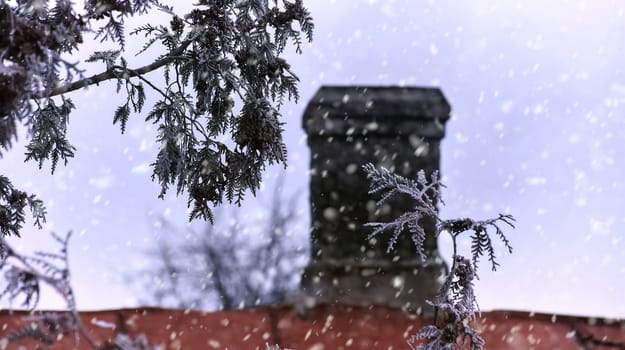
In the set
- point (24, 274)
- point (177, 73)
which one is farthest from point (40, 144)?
point (24, 274)

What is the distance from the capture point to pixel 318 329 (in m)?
3.85

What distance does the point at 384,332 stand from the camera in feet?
12.3

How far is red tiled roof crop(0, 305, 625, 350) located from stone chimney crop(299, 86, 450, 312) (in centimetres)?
155

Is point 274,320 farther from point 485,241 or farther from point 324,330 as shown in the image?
point 485,241

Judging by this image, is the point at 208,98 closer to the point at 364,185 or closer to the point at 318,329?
the point at 318,329

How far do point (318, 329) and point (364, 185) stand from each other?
1908mm

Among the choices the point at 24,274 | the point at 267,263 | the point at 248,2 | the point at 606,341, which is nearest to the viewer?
the point at 24,274

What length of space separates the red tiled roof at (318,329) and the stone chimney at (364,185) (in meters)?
1.55

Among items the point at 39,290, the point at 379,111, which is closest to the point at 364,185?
the point at 379,111

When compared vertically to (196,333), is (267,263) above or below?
below

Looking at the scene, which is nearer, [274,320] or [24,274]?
[24,274]

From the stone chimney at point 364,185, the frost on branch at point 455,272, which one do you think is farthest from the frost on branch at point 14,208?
the stone chimney at point 364,185

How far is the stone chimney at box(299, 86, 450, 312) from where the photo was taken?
18.0 feet

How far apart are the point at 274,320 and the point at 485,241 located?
1.95m
